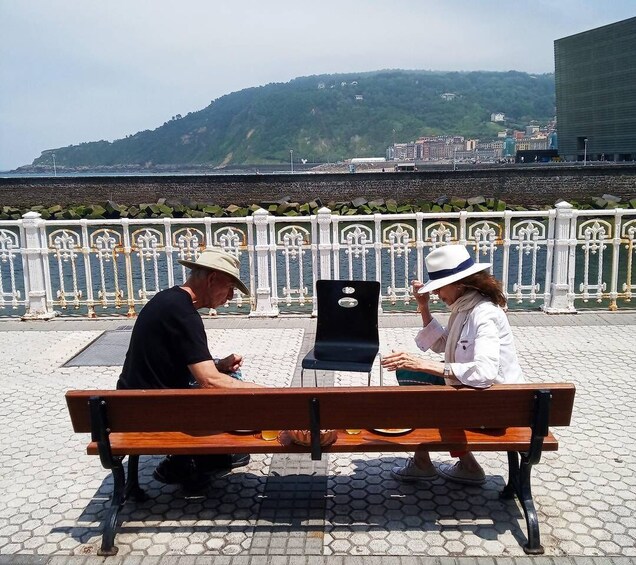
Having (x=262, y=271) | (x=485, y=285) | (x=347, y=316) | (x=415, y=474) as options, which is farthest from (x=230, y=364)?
(x=262, y=271)

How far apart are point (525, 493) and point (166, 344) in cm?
199

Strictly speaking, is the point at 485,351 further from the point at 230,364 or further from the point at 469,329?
the point at 230,364

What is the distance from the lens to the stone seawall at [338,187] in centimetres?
3753

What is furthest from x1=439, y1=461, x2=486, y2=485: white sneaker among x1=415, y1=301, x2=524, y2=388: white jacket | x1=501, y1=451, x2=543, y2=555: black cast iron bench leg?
x1=415, y1=301, x2=524, y2=388: white jacket

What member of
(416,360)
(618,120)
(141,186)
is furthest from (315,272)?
(618,120)

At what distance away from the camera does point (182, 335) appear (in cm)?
342

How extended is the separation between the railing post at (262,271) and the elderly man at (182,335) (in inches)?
192

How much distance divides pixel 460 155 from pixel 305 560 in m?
140

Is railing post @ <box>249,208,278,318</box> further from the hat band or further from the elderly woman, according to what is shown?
the hat band

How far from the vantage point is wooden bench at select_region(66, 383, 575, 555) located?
317cm

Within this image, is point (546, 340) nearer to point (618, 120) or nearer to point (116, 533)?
point (116, 533)

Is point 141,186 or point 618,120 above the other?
point 618,120

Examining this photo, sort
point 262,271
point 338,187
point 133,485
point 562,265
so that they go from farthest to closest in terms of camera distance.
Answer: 1. point 338,187
2. point 262,271
3. point 562,265
4. point 133,485

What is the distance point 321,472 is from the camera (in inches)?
166
